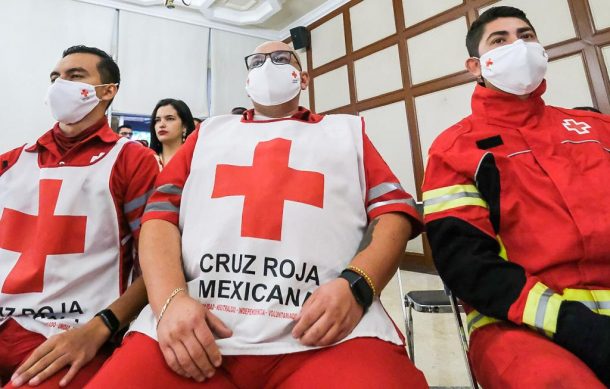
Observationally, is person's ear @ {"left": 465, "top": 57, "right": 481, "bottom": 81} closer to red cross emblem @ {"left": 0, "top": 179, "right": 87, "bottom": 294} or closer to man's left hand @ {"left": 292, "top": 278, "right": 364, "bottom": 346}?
man's left hand @ {"left": 292, "top": 278, "right": 364, "bottom": 346}

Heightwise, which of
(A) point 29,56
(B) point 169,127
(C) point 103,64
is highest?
(A) point 29,56

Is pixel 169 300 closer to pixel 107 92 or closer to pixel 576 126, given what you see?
pixel 107 92

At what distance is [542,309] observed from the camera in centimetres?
67

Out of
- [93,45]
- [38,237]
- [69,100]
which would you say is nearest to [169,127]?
[69,100]

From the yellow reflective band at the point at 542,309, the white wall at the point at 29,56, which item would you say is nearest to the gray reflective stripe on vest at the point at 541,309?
the yellow reflective band at the point at 542,309

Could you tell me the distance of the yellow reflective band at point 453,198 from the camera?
0.82 meters

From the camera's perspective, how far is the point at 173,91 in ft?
14.9

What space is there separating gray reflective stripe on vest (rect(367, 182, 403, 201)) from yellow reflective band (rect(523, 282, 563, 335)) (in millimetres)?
350

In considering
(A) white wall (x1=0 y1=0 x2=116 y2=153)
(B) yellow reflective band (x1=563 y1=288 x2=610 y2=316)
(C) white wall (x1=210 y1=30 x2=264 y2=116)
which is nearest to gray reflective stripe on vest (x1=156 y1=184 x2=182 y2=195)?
(B) yellow reflective band (x1=563 y1=288 x2=610 y2=316)

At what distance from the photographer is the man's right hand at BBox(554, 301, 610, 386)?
2.00 feet

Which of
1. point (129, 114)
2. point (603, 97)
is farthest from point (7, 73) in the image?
point (603, 97)

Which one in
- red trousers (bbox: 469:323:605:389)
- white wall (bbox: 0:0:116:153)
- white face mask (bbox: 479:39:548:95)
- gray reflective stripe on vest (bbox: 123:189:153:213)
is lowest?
red trousers (bbox: 469:323:605:389)

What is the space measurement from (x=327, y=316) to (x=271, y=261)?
158mm

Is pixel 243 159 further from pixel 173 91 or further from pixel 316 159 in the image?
pixel 173 91
